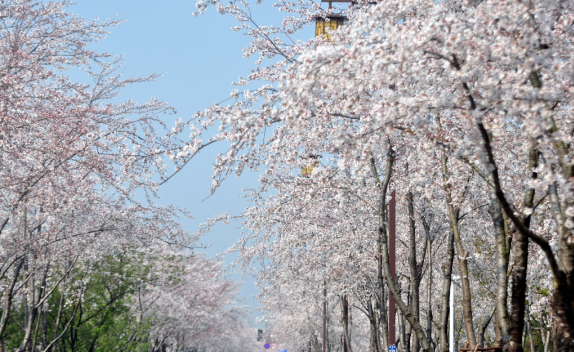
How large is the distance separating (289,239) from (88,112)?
27.0 ft

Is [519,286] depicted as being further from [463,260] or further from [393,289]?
[463,260]

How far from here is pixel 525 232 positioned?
16.4 feet

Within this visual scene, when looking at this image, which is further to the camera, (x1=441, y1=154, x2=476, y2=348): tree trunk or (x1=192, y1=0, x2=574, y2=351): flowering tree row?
(x1=441, y1=154, x2=476, y2=348): tree trunk

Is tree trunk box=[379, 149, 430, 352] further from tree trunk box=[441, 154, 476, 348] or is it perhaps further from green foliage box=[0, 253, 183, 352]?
green foliage box=[0, 253, 183, 352]

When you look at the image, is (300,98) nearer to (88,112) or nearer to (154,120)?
(88,112)

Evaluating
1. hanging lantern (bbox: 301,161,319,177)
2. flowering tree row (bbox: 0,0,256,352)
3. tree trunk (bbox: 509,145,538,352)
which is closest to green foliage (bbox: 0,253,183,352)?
flowering tree row (bbox: 0,0,256,352)

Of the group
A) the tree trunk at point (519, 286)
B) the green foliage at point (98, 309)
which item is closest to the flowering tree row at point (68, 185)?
the green foliage at point (98, 309)

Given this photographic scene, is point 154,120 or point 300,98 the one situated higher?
point 154,120

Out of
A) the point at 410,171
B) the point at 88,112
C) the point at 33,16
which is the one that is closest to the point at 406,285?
the point at 410,171

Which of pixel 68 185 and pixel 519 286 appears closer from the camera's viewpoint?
pixel 519 286

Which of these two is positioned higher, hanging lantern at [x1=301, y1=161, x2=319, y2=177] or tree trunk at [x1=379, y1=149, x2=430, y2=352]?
hanging lantern at [x1=301, y1=161, x2=319, y2=177]

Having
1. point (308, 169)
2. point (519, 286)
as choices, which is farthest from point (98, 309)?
point (519, 286)

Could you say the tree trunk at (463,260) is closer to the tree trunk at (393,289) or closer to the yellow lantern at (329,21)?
the tree trunk at (393,289)

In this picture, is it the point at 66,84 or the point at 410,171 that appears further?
the point at 66,84
